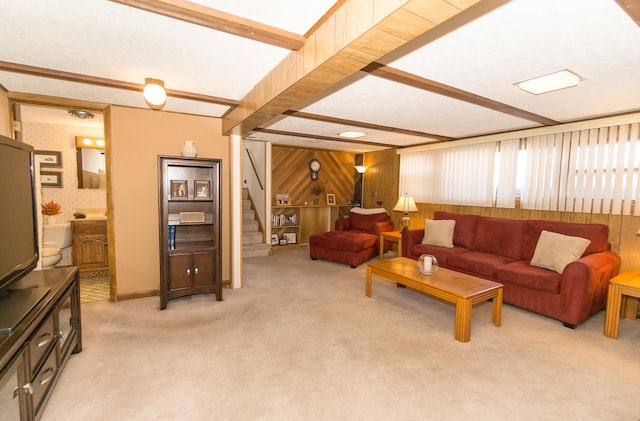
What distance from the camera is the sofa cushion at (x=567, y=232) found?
339 centimetres

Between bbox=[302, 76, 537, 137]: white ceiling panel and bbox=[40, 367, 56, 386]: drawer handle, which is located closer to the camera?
bbox=[40, 367, 56, 386]: drawer handle

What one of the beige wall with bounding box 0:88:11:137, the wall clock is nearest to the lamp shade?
the wall clock

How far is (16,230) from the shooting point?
1902mm

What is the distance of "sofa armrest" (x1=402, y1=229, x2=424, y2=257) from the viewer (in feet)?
15.9

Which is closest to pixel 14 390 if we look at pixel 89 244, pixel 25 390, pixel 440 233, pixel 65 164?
pixel 25 390

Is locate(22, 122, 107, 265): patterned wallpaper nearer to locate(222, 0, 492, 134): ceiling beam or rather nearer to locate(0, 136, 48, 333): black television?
locate(0, 136, 48, 333): black television

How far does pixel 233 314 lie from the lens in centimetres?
322

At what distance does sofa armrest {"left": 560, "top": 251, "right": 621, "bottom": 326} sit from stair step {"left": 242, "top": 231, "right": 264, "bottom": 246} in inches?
192

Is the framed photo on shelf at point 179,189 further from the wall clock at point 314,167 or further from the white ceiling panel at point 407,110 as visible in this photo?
the wall clock at point 314,167

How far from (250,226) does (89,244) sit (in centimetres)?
275

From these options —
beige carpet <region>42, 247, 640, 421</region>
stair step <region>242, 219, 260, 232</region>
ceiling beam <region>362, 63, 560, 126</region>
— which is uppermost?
ceiling beam <region>362, 63, 560, 126</region>

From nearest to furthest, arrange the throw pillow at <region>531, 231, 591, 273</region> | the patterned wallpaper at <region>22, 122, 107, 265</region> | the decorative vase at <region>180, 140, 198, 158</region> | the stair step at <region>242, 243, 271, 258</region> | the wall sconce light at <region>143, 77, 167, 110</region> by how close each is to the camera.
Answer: the wall sconce light at <region>143, 77, 167, 110</region>, the throw pillow at <region>531, 231, 591, 273</region>, the decorative vase at <region>180, 140, 198, 158</region>, the patterned wallpaper at <region>22, 122, 107, 265</region>, the stair step at <region>242, 243, 271, 258</region>

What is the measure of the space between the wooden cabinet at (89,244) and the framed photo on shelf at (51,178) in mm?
988

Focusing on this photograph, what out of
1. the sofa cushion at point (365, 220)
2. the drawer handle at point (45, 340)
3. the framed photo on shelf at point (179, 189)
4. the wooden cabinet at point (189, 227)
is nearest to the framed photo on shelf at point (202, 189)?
the wooden cabinet at point (189, 227)
